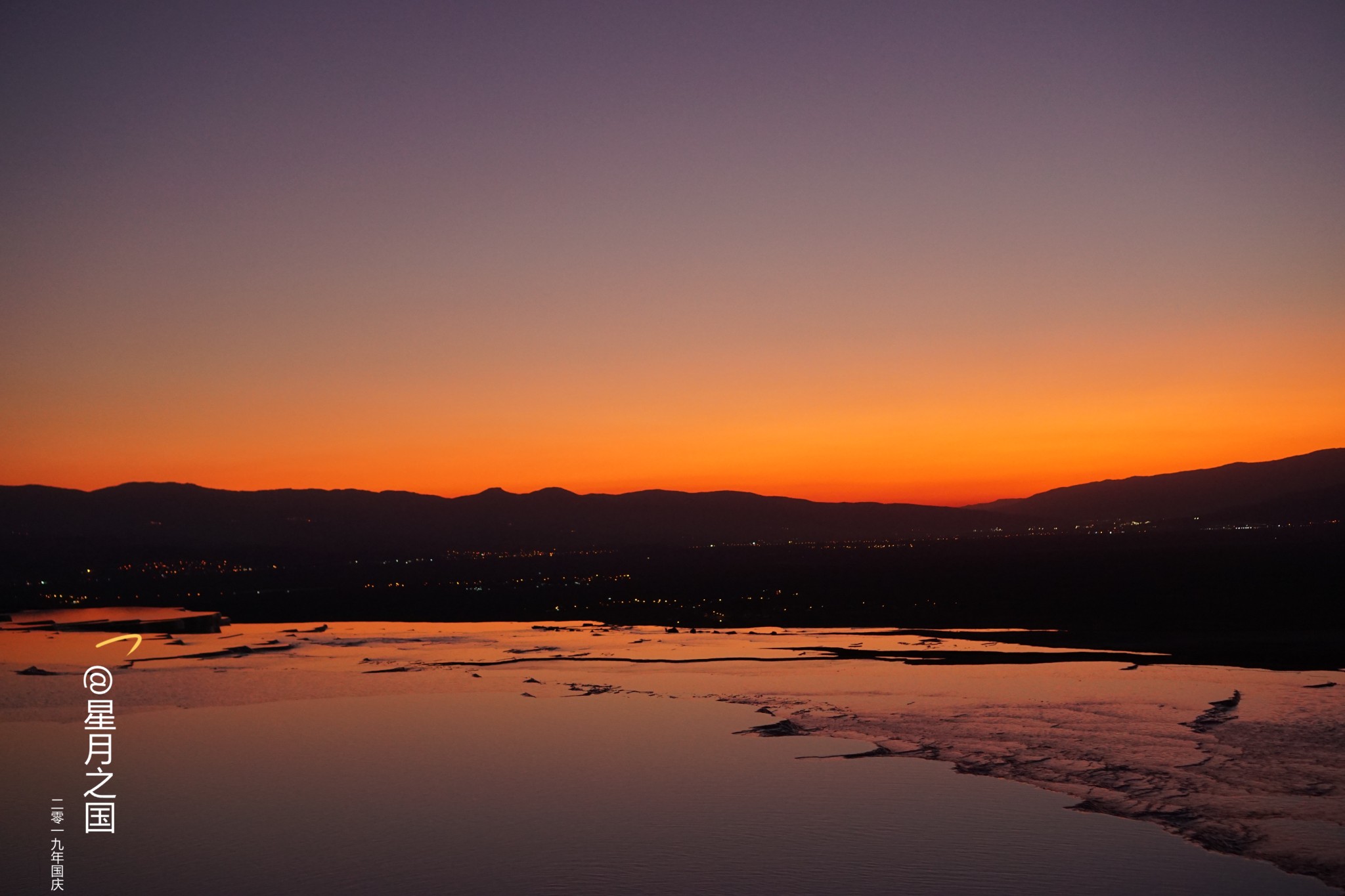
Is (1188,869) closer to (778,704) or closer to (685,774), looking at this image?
(685,774)

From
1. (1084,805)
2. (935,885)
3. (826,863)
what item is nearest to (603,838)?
(826,863)

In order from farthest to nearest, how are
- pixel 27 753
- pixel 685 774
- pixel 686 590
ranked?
pixel 686 590 < pixel 27 753 < pixel 685 774

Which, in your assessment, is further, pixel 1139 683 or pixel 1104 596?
pixel 1104 596

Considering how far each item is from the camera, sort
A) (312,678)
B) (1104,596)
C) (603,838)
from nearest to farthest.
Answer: (603,838) < (312,678) < (1104,596)

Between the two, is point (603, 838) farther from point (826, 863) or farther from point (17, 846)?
point (17, 846)

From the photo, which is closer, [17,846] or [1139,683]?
[17,846]

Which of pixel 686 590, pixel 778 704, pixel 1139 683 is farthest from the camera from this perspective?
pixel 686 590

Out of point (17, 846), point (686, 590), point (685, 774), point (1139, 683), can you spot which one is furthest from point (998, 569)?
point (17, 846)

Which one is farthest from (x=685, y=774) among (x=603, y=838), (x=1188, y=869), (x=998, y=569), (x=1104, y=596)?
(x=998, y=569)

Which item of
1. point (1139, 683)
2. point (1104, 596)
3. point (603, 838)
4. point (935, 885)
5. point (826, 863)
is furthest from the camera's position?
point (1104, 596)
